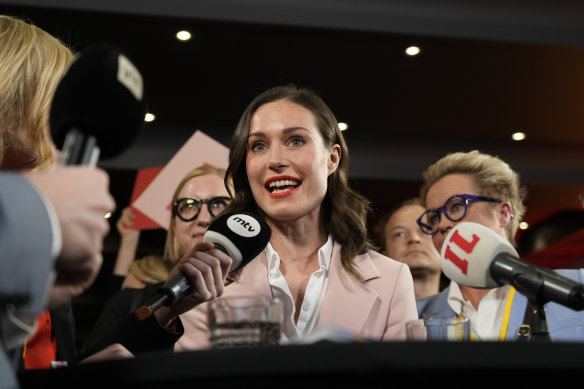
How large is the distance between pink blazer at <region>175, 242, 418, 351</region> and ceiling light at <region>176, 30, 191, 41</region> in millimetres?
3108

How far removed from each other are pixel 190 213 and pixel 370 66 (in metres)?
2.99

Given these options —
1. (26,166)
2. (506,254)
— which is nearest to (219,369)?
(506,254)

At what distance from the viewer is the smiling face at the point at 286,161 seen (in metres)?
2.06

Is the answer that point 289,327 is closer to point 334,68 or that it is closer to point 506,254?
point 506,254

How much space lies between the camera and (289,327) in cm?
189

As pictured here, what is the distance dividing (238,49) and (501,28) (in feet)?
6.26

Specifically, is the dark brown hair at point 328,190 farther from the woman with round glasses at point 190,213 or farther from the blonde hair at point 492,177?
the blonde hair at point 492,177

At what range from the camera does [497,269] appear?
114 centimetres

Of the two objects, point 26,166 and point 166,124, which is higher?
point 166,124

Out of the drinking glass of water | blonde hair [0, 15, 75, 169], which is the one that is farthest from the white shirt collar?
the drinking glass of water

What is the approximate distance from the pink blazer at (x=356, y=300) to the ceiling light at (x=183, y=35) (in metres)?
3.11

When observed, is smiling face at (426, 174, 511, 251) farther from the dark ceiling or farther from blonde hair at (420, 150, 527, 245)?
the dark ceiling

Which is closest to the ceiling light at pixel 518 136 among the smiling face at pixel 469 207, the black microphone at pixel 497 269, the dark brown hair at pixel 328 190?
the smiling face at pixel 469 207

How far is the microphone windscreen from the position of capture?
117cm
